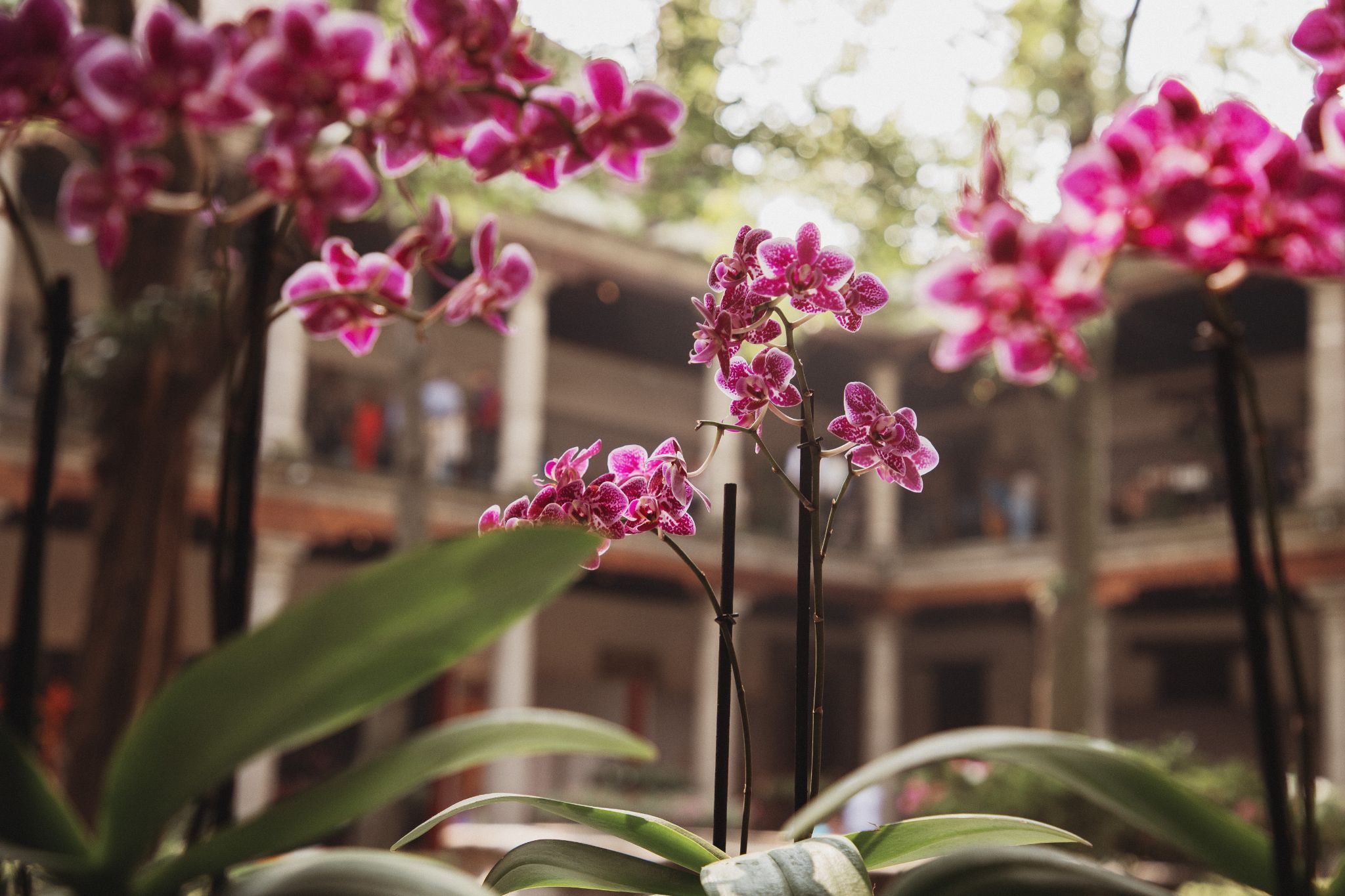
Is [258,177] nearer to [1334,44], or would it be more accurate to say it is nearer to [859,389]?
[859,389]

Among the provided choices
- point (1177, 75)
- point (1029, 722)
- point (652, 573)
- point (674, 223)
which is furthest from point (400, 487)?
point (1029, 722)

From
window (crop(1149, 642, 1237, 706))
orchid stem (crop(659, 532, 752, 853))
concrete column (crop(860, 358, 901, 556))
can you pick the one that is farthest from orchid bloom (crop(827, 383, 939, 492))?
window (crop(1149, 642, 1237, 706))

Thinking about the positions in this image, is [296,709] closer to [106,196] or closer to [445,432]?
[106,196]

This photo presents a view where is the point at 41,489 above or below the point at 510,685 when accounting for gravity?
above

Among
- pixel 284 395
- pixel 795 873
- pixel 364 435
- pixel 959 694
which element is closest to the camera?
pixel 795 873

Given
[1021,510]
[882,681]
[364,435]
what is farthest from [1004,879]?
[882,681]

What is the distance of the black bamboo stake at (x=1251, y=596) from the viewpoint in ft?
2.31

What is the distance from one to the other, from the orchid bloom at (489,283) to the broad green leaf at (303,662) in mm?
350

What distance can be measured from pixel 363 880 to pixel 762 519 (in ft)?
44.0

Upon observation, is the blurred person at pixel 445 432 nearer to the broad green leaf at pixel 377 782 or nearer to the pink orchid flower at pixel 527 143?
the pink orchid flower at pixel 527 143

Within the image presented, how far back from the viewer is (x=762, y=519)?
552 inches

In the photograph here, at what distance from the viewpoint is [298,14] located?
2.28 ft

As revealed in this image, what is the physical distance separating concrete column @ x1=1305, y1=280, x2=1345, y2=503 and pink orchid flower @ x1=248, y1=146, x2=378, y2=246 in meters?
11.1

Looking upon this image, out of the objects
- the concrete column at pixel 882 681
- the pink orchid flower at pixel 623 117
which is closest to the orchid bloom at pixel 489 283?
the pink orchid flower at pixel 623 117
